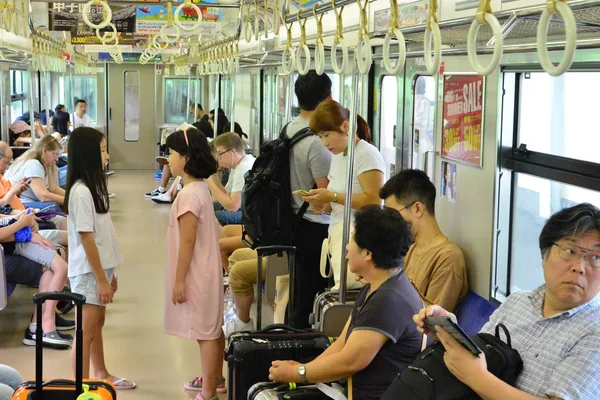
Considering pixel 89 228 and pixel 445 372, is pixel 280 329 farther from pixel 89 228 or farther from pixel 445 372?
pixel 445 372

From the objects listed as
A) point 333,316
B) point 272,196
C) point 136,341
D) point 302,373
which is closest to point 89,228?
point 272,196

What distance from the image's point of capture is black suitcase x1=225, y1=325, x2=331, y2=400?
355cm

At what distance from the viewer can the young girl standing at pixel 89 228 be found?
4332 millimetres

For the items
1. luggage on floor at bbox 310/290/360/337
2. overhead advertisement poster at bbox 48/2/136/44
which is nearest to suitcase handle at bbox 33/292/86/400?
luggage on floor at bbox 310/290/360/337

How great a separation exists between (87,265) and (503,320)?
2.59 m

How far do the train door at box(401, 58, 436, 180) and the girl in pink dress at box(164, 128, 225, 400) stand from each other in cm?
122

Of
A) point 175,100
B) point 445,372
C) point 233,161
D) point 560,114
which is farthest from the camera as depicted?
point 175,100

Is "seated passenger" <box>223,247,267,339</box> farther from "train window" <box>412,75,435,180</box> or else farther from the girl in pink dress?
"train window" <box>412,75,435,180</box>

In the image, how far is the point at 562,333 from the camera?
223cm

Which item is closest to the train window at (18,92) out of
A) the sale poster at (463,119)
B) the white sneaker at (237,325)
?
the white sneaker at (237,325)

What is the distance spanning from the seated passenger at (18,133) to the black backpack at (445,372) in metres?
8.62

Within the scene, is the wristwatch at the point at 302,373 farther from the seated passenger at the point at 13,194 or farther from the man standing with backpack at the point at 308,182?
the seated passenger at the point at 13,194

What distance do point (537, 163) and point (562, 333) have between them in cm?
138

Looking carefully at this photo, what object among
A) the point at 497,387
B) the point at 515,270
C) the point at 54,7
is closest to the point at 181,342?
the point at 515,270
